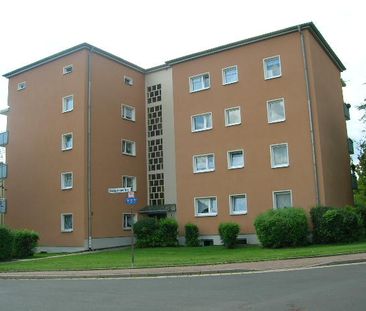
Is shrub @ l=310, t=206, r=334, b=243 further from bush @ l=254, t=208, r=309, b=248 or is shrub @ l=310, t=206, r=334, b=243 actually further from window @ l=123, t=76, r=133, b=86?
window @ l=123, t=76, r=133, b=86

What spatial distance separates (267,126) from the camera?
29438 mm

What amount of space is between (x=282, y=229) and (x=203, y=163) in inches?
344

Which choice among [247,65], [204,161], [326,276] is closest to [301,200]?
[204,161]

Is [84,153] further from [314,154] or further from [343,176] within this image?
[343,176]

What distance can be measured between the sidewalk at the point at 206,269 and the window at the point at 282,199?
10709mm

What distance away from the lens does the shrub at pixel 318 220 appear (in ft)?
83.2

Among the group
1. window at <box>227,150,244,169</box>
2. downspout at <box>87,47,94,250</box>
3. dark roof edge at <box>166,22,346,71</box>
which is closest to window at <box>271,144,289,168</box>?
window at <box>227,150,244,169</box>

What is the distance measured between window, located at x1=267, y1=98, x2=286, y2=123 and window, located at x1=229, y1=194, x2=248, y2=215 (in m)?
4.82

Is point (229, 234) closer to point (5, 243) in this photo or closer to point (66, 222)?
point (66, 222)

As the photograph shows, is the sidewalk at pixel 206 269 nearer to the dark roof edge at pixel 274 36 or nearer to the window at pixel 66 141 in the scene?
the window at pixel 66 141

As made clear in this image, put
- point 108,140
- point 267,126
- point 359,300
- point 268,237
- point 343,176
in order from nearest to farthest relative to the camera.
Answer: point 359,300, point 268,237, point 267,126, point 343,176, point 108,140

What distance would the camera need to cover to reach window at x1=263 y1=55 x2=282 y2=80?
29.7 meters

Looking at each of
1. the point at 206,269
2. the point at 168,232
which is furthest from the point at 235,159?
the point at 206,269

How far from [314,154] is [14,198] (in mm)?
21024
